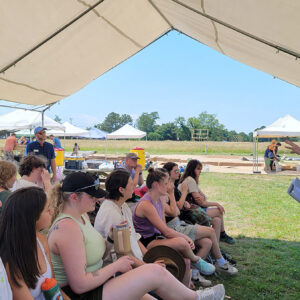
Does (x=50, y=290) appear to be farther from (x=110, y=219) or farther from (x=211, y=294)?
(x=211, y=294)

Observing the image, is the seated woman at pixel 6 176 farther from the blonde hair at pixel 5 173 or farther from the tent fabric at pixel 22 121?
the tent fabric at pixel 22 121

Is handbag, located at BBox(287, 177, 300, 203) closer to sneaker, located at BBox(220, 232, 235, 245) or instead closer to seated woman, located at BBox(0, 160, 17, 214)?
sneaker, located at BBox(220, 232, 235, 245)

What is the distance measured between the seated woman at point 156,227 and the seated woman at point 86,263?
2.39 feet

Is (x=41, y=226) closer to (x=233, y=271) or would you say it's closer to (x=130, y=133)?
(x=233, y=271)

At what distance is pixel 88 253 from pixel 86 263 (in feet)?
0.18

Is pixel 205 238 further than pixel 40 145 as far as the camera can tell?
No

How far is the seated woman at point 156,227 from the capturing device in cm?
268

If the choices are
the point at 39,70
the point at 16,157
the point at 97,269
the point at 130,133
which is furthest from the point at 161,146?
the point at 97,269

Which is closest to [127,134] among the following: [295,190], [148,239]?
[148,239]

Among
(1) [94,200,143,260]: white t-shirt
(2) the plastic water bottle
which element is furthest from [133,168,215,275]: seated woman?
(2) the plastic water bottle

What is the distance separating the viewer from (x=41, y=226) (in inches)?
56.0

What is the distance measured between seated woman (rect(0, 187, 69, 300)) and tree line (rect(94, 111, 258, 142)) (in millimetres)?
69971

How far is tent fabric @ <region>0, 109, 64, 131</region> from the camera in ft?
39.9

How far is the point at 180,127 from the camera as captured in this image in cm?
8506
